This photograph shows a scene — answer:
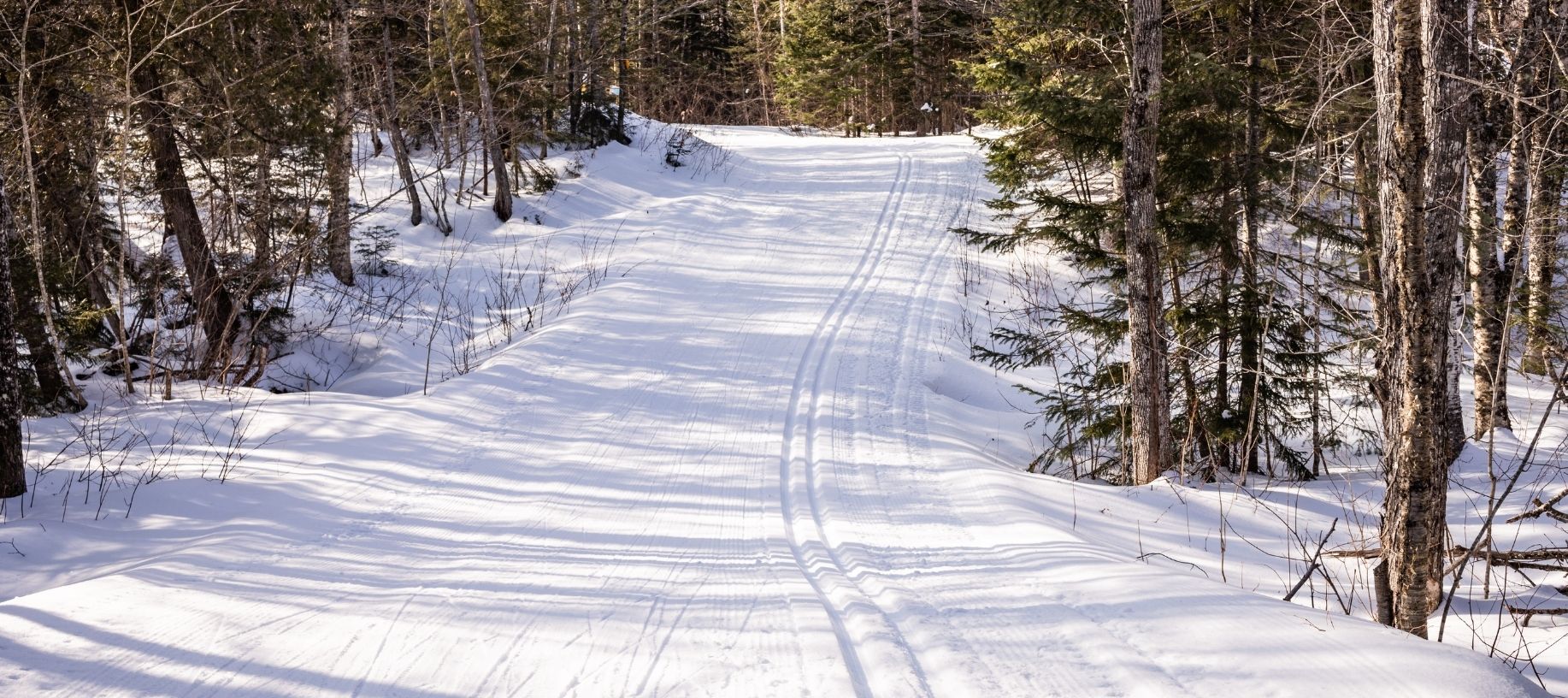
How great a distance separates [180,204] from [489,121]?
773 cm

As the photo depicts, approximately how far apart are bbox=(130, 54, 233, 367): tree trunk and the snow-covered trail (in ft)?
8.90

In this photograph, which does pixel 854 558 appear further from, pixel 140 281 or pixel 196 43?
pixel 140 281

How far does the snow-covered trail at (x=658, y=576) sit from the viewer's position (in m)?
4.04

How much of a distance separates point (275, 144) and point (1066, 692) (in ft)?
36.4

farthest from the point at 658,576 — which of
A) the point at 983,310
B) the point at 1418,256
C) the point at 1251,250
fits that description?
the point at 983,310

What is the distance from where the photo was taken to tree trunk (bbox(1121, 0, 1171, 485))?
25.1ft

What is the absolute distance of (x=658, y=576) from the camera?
5.29 meters

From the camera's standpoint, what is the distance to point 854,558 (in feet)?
18.3

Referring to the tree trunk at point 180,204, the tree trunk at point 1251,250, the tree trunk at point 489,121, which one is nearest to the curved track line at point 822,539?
the tree trunk at point 1251,250

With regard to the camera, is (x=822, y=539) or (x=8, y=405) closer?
(x=822, y=539)

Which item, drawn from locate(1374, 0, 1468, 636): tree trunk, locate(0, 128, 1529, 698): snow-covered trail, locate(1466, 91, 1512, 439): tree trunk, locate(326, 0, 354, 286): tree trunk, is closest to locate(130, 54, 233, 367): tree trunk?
locate(326, 0, 354, 286): tree trunk

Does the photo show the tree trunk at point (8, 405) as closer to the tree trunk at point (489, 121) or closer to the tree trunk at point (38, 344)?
the tree trunk at point (38, 344)

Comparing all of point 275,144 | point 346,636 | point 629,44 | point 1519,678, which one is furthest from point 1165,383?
point 629,44

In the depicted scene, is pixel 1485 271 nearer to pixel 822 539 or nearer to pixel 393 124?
pixel 822 539
